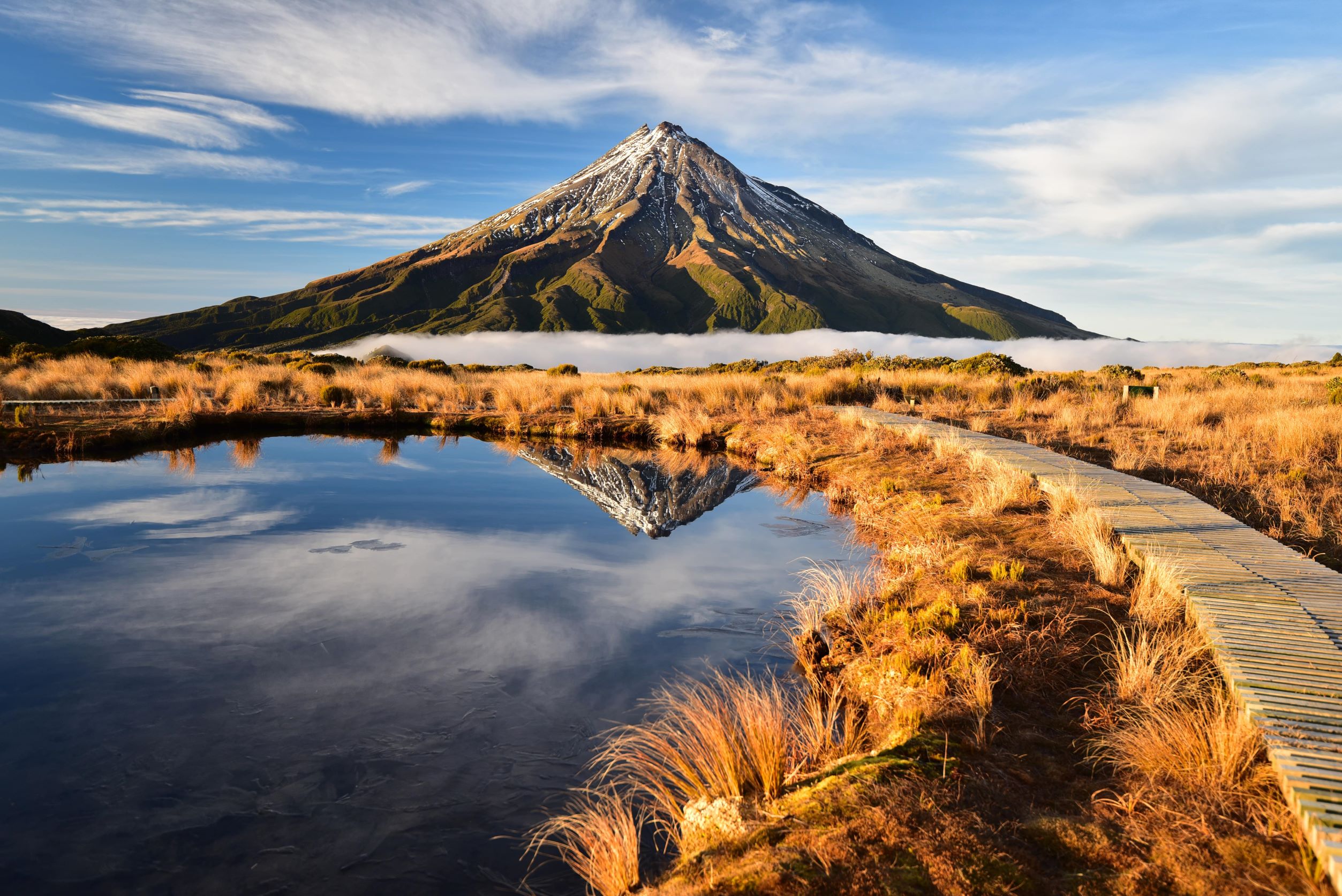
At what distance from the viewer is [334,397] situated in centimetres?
2247

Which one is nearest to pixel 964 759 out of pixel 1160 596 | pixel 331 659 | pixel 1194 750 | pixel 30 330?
pixel 1194 750

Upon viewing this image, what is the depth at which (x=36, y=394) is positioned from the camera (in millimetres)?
18719

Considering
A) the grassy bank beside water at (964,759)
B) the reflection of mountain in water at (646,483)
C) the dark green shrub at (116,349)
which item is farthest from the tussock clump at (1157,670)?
the dark green shrub at (116,349)

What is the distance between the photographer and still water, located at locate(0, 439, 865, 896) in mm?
3799

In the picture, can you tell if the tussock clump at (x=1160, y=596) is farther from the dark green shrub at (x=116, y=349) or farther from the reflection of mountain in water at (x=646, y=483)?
the dark green shrub at (x=116, y=349)

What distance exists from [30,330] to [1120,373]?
74933 millimetres

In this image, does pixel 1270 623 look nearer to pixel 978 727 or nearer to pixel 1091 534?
pixel 978 727

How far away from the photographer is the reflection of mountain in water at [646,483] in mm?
11414

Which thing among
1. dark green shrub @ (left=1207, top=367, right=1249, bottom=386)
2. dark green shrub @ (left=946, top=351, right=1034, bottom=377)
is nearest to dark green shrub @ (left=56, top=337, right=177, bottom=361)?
dark green shrub @ (left=946, top=351, right=1034, bottom=377)

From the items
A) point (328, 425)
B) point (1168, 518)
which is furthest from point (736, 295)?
point (1168, 518)

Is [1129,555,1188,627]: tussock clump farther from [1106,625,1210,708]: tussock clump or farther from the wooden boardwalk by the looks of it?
[1106,625,1210,708]: tussock clump

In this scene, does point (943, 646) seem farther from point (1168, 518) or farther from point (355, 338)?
point (355, 338)

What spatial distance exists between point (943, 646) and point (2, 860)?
18.2 feet

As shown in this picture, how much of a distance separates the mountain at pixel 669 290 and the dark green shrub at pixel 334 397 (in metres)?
141
